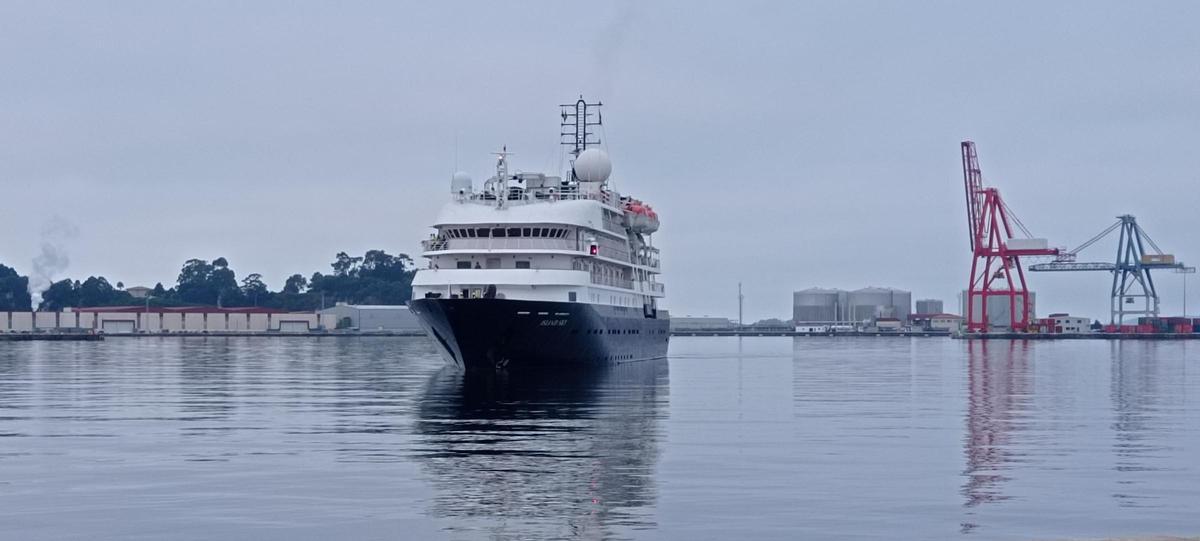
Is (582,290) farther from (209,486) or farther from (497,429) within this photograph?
(209,486)

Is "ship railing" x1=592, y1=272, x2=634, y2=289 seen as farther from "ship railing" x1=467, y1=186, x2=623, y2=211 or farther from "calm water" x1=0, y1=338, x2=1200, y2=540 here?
"calm water" x1=0, y1=338, x2=1200, y2=540

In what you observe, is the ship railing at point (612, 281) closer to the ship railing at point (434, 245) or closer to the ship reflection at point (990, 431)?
the ship railing at point (434, 245)

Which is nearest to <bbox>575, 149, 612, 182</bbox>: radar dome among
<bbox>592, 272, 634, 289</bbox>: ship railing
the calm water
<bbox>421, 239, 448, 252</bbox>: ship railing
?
<bbox>592, 272, 634, 289</bbox>: ship railing

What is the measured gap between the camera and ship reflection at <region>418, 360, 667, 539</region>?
21078 millimetres

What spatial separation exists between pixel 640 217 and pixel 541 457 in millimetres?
56116

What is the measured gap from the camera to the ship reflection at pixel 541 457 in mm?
21078

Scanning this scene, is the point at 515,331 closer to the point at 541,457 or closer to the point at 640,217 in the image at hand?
the point at 640,217

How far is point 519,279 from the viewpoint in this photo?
64688 millimetres

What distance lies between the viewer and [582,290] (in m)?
66.3

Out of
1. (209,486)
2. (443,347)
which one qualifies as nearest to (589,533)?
(209,486)

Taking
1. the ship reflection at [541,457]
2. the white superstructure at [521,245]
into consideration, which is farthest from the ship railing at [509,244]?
the ship reflection at [541,457]

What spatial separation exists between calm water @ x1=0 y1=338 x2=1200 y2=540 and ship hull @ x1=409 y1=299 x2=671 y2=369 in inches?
306

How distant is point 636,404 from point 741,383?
17.6 m

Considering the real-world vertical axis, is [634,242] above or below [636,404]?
above
